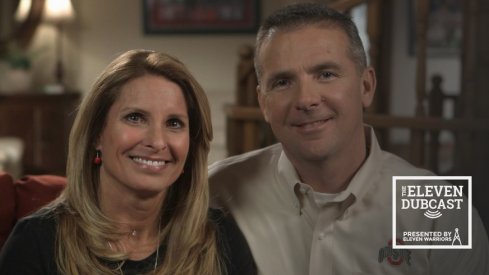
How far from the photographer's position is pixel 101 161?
3.52ft

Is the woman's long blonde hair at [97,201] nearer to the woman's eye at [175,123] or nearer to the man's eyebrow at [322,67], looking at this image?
the woman's eye at [175,123]

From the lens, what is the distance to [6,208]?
3.77 ft

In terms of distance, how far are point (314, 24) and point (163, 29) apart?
356 millimetres

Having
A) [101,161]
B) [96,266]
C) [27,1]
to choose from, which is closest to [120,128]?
[101,161]

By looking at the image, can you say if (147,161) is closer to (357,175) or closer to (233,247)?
(233,247)

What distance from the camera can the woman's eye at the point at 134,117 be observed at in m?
1.01

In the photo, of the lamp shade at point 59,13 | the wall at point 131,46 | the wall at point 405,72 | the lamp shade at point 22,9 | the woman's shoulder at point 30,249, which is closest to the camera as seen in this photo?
the woman's shoulder at point 30,249

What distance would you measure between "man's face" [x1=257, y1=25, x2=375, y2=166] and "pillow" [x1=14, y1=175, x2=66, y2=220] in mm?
432

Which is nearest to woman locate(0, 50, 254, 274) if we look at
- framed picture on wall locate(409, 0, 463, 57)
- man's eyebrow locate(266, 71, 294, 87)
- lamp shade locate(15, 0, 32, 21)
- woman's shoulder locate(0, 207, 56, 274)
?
woman's shoulder locate(0, 207, 56, 274)

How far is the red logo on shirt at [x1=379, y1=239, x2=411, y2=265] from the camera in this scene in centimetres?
105

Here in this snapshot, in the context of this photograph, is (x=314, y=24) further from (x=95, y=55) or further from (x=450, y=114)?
(x=450, y=114)

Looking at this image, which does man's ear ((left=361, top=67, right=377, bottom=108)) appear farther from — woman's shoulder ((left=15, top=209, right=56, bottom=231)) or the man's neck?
woman's shoulder ((left=15, top=209, right=56, bottom=231))

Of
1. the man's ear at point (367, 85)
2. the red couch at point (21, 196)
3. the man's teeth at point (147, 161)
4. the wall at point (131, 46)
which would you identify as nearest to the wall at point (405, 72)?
the wall at point (131, 46)

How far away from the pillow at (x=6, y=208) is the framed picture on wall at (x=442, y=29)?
0.87 meters
